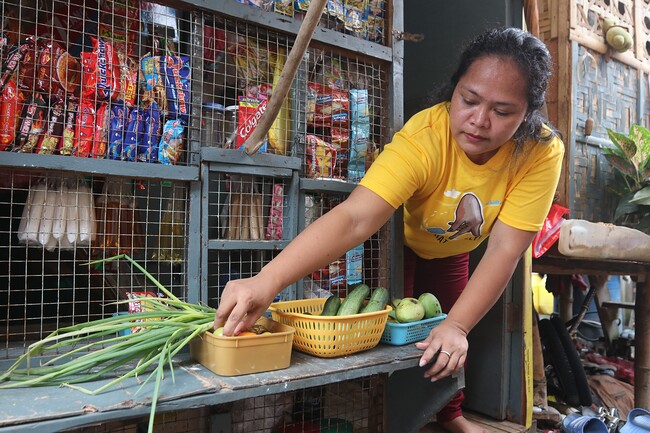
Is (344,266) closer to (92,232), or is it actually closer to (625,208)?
(92,232)

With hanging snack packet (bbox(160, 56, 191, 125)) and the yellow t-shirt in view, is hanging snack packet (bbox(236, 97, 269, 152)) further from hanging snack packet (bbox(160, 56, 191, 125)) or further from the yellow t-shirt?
the yellow t-shirt

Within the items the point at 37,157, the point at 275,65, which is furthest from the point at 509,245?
the point at 37,157

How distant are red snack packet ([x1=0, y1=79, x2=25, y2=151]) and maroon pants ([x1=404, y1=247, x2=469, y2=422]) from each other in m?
1.79

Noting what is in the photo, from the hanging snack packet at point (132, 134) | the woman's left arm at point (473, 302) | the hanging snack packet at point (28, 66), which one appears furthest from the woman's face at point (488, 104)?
the hanging snack packet at point (28, 66)

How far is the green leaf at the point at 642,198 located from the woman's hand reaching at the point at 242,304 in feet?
14.2

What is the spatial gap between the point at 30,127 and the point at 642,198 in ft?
16.0

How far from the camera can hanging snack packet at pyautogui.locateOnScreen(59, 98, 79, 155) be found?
1716mm

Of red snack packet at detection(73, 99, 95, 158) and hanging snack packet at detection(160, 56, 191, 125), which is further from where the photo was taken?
hanging snack packet at detection(160, 56, 191, 125)

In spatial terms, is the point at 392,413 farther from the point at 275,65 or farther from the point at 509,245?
the point at 275,65

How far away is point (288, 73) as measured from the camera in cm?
171

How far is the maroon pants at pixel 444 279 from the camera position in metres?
2.55

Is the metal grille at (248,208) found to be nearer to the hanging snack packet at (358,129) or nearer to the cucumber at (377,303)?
the hanging snack packet at (358,129)

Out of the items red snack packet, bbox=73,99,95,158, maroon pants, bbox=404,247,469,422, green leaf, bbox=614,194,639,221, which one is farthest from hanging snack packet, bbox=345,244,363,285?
green leaf, bbox=614,194,639,221

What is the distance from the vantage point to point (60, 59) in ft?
5.76
